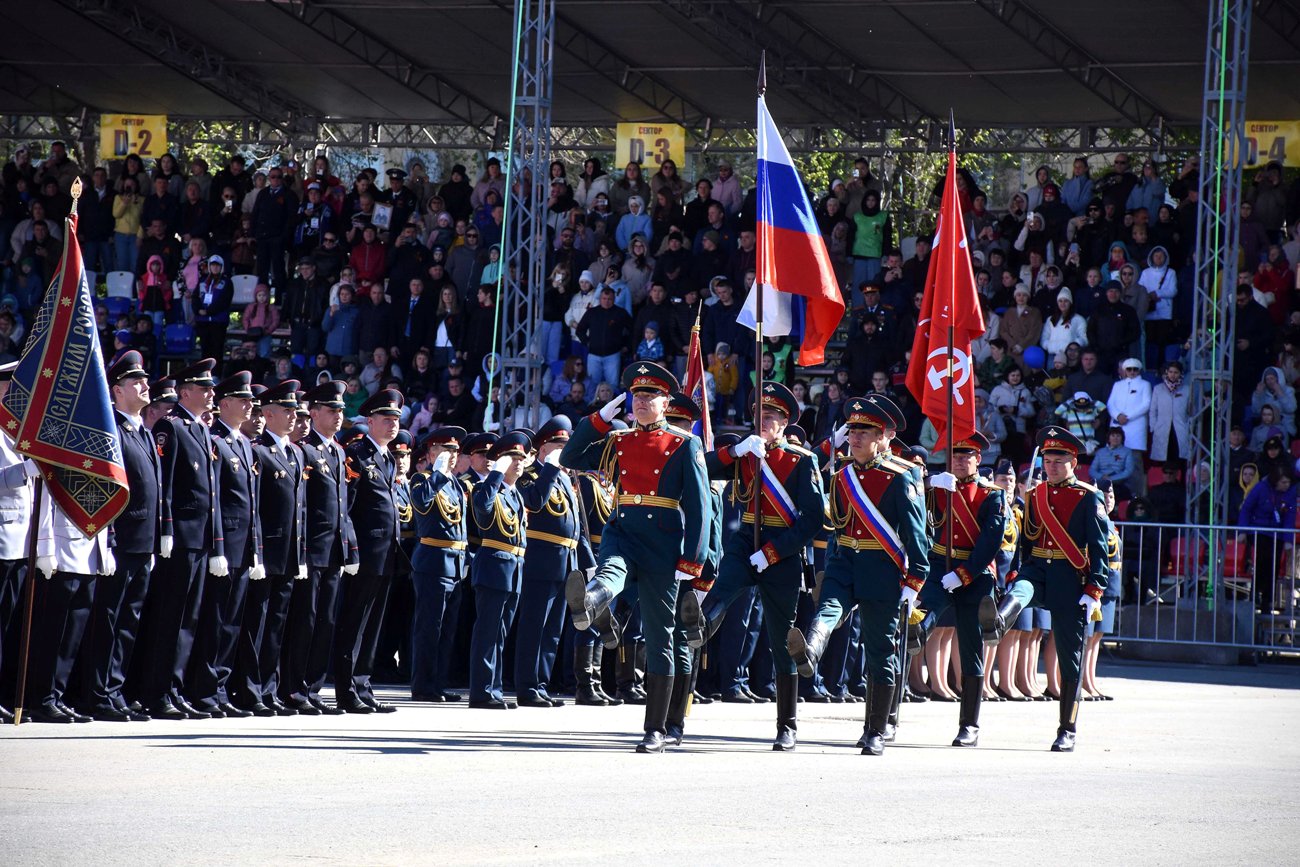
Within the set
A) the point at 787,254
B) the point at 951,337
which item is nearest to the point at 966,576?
the point at 951,337

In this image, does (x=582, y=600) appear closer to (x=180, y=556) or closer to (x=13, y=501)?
(x=180, y=556)

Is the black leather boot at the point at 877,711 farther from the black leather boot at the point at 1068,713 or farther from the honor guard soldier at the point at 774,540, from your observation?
the black leather boot at the point at 1068,713

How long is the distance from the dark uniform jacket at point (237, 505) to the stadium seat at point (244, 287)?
1426 centimetres

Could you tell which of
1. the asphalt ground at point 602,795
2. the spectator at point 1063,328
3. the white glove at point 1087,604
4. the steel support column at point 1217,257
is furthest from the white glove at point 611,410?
the spectator at point 1063,328

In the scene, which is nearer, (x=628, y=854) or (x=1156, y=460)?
(x=628, y=854)

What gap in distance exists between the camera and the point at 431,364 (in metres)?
22.9

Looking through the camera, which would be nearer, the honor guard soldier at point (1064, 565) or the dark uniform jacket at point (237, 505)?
the dark uniform jacket at point (237, 505)

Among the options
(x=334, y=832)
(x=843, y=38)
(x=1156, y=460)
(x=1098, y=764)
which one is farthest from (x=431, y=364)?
(x=334, y=832)

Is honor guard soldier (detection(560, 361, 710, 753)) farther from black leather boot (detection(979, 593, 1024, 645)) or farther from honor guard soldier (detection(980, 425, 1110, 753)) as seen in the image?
honor guard soldier (detection(980, 425, 1110, 753))

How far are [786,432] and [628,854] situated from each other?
653 cm

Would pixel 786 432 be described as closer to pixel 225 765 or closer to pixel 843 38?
pixel 225 765

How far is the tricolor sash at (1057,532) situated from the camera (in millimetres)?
11094

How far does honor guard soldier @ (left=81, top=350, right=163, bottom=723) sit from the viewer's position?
399 inches

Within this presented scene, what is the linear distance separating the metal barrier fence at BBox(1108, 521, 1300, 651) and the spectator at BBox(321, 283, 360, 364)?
9843 millimetres
